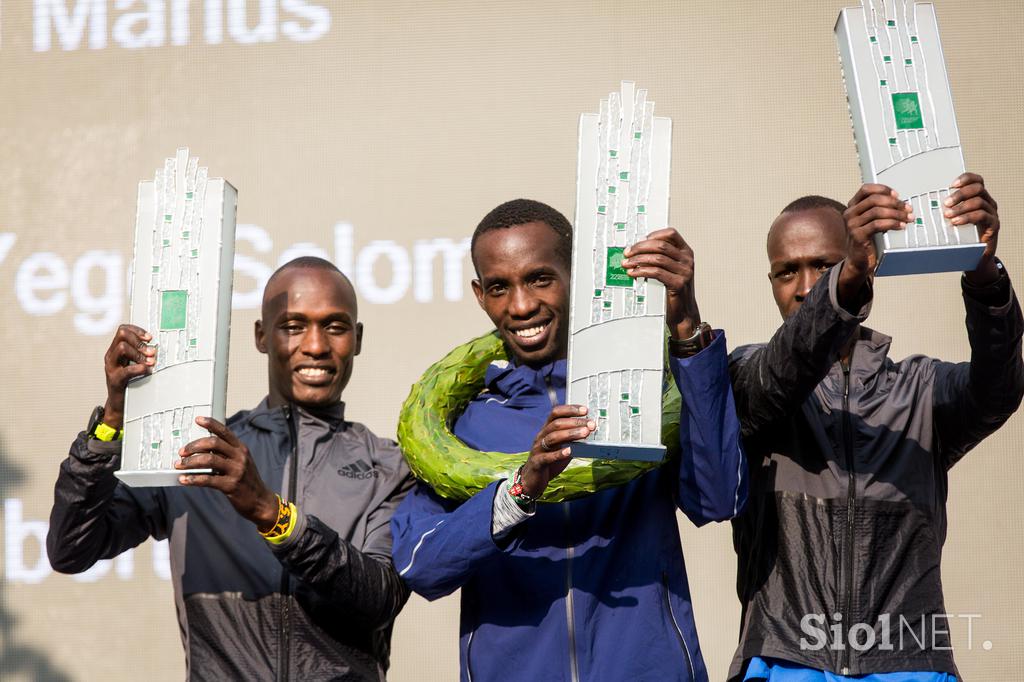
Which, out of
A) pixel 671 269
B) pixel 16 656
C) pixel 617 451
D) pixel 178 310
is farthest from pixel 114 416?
pixel 16 656

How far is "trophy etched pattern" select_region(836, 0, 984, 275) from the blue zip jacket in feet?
A: 1.28

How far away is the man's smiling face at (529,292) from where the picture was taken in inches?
105

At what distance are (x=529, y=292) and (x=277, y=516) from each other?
27.0 inches

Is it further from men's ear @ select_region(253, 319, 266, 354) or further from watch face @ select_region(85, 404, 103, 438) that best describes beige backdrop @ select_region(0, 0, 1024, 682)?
watch face @ select_region(85, 404, 103, 438)

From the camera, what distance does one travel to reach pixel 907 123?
2227 mm

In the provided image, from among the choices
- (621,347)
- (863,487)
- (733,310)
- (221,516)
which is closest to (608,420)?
(621,347)

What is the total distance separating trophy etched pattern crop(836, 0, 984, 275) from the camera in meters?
2.13

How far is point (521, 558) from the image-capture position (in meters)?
2.53

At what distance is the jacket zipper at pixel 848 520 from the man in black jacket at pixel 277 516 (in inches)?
35.8

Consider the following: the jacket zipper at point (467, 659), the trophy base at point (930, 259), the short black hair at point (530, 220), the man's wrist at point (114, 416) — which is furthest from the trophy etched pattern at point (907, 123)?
the man's wrist at point (114, 416)

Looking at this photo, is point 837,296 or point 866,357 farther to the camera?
point 866,357

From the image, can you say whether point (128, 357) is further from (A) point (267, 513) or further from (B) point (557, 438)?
(B) point (557, 438)

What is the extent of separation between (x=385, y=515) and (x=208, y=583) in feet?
1.33

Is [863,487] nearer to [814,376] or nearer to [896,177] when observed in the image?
[814,376]
